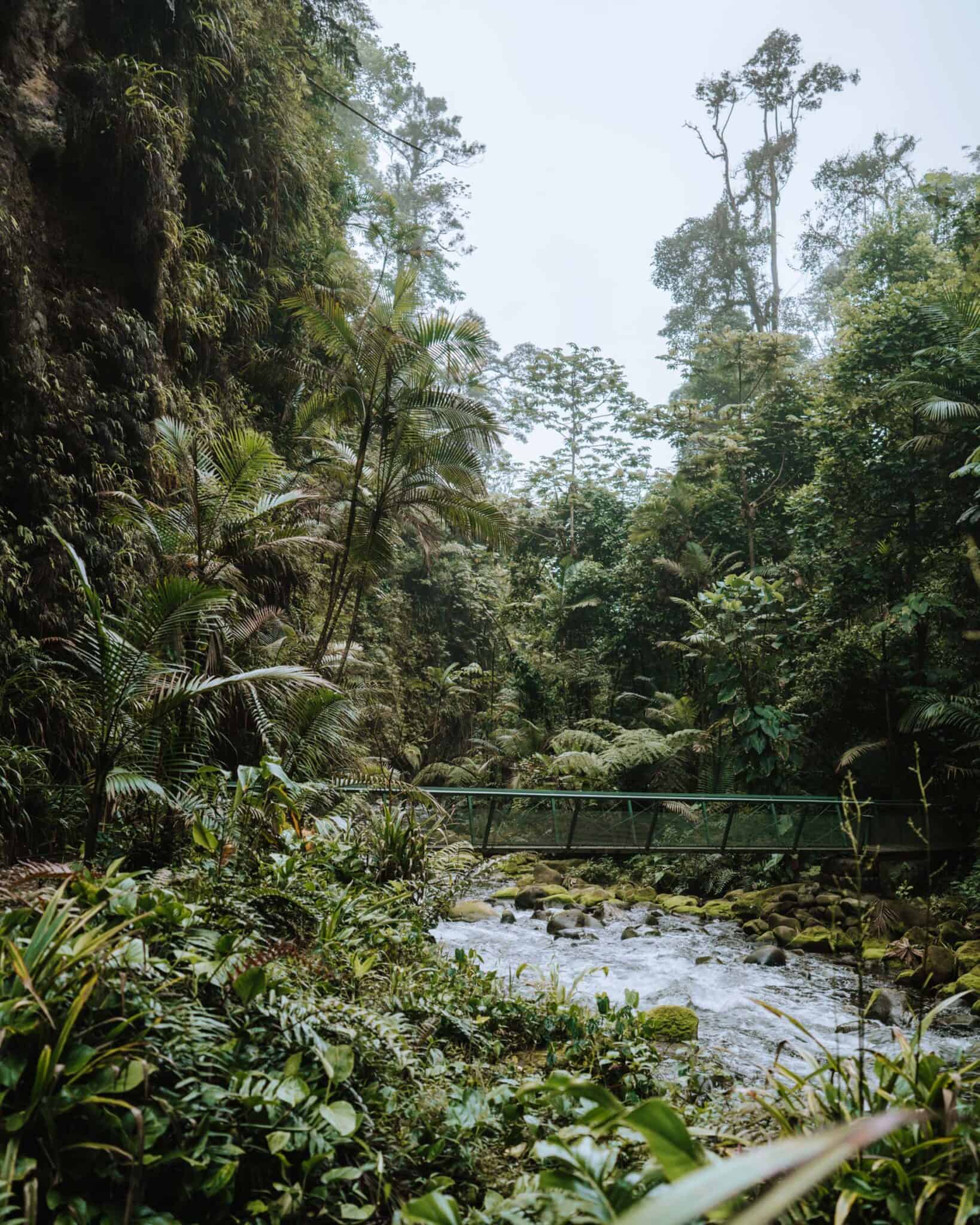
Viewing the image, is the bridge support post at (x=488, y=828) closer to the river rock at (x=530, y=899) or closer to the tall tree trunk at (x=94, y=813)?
the river rock at (x=530, y=899)

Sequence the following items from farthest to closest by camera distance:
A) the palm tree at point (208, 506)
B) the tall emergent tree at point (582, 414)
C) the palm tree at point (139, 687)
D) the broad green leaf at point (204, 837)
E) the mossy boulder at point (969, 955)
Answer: the tall emergent tree at point (582, 414)
the palm tree at point (208, 506)
the mossy boulder at point (969, 955)
the palm tree at point (139, 687)
the broad green leaf at point (204, 837)

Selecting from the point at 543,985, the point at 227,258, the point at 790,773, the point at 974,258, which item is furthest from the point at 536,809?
the point at 974,258

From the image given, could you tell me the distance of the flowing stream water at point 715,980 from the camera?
4.03 m

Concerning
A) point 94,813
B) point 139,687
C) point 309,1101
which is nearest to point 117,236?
point 139,687

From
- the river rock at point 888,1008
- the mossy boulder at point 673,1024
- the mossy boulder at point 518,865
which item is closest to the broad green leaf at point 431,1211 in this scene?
the mossy boulder at point 673,1024

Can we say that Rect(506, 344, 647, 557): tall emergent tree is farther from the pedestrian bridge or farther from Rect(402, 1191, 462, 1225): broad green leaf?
Rect(402, 1191, 462, 1225): broad green leaf

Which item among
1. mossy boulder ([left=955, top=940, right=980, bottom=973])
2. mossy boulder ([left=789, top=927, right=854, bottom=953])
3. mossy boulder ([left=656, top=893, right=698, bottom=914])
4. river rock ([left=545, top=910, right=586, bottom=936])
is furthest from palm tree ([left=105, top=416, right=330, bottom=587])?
mossy boulder ([left=955, top=940, right=980, bottom=973])

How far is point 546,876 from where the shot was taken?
338 inches

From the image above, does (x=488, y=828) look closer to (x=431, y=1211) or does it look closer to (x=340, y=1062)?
(x=340, y=1062)

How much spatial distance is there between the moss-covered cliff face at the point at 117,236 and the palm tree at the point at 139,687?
1.92 meters

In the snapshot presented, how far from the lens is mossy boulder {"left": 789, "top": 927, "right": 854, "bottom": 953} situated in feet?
20.4

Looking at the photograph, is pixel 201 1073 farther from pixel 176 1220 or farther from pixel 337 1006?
pixel 337 1006

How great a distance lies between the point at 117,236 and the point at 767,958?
8522 mm

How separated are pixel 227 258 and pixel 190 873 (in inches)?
333
